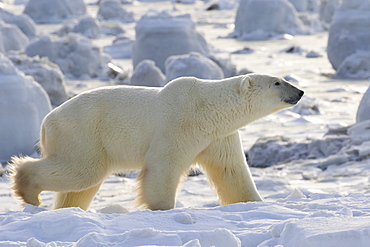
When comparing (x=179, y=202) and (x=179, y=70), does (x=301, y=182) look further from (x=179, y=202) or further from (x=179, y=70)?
(x=179, y=70)

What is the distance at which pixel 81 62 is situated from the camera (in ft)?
51.0

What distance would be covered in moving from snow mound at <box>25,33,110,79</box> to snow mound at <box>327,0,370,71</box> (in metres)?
5.14

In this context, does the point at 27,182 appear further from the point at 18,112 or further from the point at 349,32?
the point at 349,32

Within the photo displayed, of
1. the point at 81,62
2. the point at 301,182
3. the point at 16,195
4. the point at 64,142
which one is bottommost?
the point at 81,62

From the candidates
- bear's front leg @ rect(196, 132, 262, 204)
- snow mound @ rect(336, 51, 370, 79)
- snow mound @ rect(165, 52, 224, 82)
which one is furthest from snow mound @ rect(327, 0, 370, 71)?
bear's front leg @ rect(196, 132, 262, 204)

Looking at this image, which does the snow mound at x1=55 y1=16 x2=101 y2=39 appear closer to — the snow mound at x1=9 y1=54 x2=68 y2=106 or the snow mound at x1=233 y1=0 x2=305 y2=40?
the snow mound at x1=233 y1=0 x2=305 y2=40

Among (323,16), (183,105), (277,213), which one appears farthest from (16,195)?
(323,16)

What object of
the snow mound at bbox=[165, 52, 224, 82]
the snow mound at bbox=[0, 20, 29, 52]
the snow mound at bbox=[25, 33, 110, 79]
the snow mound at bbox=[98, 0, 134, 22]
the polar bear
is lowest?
the snow mound at bbox=[98, 0, 134, 22]

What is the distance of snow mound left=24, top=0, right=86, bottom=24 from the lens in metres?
28.5

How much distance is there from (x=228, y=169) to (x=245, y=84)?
2.12 feet

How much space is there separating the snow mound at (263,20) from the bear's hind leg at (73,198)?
57.1 feet

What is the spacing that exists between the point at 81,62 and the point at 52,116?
34.3ft

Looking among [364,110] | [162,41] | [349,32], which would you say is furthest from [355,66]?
[364,110]

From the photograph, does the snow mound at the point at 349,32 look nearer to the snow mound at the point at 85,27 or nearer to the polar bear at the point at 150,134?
the snow mound at the point at 85,27
